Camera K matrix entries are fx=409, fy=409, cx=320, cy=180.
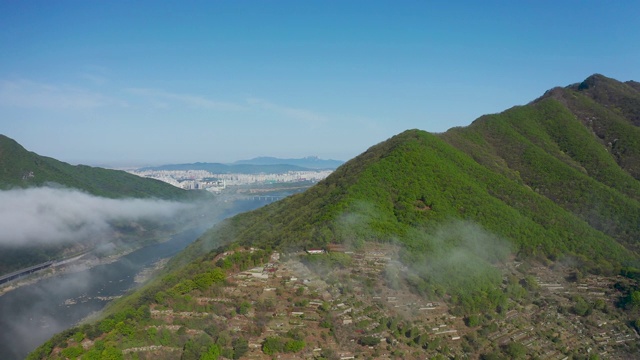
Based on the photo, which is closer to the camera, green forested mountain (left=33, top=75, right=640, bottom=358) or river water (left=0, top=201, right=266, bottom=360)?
green forested mountain (left=33, top=75, right=640, bottom=358)

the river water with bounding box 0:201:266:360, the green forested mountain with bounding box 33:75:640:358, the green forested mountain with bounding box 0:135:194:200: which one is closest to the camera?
the green forested mountain with bounding box 33:75:640:358

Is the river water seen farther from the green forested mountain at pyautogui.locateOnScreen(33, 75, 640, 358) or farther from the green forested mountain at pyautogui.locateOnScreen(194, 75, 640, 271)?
the green forested mountain at pyautogui.locateOnScreen(194, 75, 640, 271)

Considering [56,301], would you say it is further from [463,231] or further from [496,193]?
[496,193]

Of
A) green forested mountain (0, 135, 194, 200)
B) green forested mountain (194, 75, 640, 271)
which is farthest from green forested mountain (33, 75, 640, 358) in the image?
green forested mountain (0, 135, 194, 200)

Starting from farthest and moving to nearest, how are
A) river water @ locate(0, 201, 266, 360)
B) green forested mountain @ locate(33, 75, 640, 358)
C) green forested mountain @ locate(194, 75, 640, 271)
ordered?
river water @ locate(0, 201, 266, 360), green forested mountain @ locate(194, 75, 640, 271), green forested mountain @ locate(33, 75, 640, 358)

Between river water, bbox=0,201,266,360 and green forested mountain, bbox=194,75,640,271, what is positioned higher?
green forested mountain, bbox=194,75,640,271

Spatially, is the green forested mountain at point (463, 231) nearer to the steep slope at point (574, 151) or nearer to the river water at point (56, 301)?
the steep slope at point (574, 151)

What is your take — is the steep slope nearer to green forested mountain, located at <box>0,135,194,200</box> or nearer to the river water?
the river water
